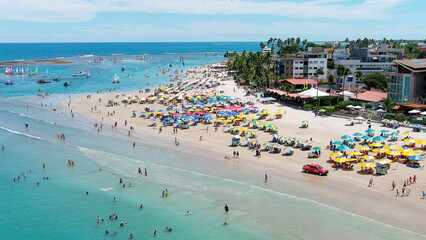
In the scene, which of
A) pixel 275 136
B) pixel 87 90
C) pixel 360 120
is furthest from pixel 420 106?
pixel 87 90

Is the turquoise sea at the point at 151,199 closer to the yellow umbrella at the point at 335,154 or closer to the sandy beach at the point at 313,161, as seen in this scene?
the sandy beach at the point at 313,161

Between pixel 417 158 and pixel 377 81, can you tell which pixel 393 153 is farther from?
pixel 377 81

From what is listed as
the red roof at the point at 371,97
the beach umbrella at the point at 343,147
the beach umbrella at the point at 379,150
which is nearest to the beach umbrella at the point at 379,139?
the beach umbrella at the point at 379,150

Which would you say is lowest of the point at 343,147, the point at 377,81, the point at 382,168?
the point at 382,168

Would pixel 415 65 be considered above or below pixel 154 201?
above

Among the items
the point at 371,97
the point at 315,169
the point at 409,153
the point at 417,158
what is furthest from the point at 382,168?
the point at 371,97

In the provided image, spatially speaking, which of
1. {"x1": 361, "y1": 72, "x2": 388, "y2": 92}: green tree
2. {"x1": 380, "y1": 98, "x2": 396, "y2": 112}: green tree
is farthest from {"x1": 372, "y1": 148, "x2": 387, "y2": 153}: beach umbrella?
{"x1": 361, "y1": 72, "x2": 388, "y2": 92}: green tree
